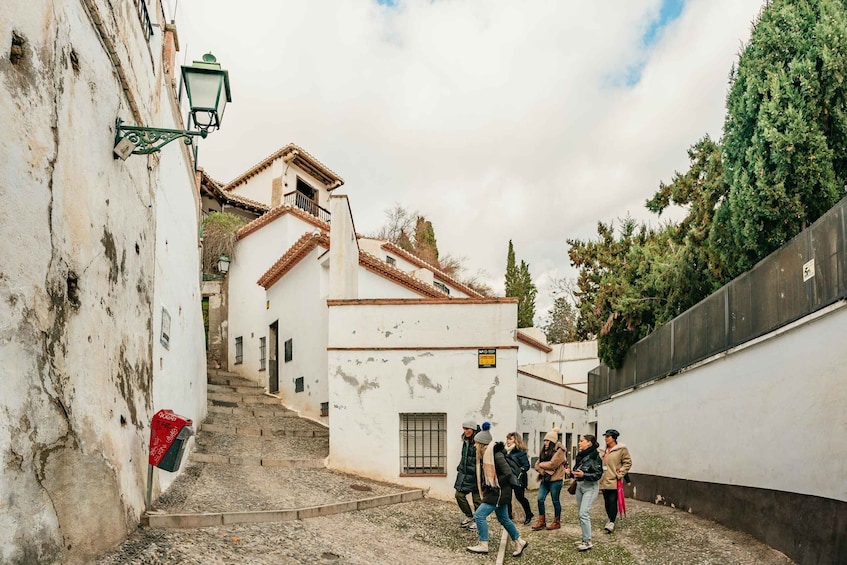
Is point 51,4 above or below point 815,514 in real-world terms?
above

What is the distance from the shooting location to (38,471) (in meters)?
4.61

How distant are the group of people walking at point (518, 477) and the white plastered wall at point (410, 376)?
3.08 m

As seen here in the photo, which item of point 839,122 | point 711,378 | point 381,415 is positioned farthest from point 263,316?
point 839,122

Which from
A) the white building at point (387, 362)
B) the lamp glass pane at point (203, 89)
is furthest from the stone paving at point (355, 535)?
the lamp glass pane at point (203, 89)

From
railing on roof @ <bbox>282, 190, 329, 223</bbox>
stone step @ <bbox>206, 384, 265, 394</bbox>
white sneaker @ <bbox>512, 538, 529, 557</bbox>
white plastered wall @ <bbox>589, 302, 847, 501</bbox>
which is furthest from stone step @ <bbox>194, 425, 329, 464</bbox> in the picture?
railing on roof @ <bbox>282, 190, 329, 223</bbox>

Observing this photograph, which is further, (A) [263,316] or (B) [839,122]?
(A) [263,316]

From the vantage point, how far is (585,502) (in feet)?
30.2

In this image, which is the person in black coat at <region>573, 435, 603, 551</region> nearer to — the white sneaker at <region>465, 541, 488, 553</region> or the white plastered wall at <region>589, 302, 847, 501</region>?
the white sneaker at <region>465, 541, 488, 553</region>

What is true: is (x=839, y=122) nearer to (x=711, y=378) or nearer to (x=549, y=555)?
(x=711, y=378)

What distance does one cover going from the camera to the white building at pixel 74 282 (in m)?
4.42

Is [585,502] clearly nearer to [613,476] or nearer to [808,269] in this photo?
[613,476]

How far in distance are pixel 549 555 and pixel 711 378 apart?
4.51 meters

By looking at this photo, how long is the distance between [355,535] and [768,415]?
5.43 meters

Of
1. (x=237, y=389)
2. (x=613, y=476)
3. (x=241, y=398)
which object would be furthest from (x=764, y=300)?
(x=237, y=389)
